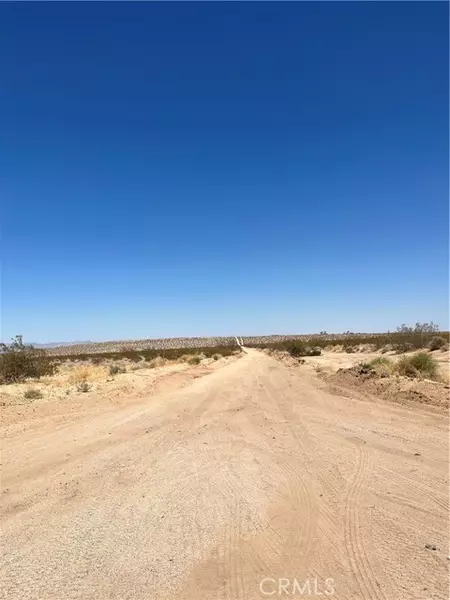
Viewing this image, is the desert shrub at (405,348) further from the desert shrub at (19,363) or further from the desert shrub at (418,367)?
the desert shrub at (19,363)

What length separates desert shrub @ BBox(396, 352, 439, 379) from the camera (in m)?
19.1

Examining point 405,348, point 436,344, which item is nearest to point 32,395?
point 436,344

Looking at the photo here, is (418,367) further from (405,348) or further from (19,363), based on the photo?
(405,348)

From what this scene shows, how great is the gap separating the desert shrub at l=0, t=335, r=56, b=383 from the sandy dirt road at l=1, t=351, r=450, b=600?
13103mm

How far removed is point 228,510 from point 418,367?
15.3m

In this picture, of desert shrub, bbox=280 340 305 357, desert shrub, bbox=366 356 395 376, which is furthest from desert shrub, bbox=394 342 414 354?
desert shrub, bbox=366 356 395 376

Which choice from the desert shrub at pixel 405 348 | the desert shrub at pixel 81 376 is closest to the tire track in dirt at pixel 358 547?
the desert shrub at pixel 81 376

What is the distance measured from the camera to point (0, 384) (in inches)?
883

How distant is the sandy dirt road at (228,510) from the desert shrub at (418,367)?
725 centimetres

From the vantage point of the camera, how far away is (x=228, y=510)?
6.74 m

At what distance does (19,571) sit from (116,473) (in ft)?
11.4

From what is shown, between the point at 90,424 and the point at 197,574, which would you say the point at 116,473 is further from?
the point at 90,424

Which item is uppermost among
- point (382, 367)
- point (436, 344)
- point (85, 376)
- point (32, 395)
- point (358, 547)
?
point (436, 344)

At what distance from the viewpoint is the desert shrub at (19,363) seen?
2438cm
